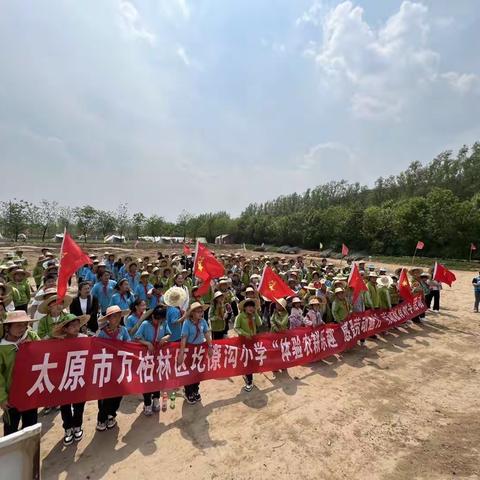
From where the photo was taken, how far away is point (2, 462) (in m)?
1.43

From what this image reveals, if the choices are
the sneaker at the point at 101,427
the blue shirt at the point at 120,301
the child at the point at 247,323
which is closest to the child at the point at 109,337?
the sneaker at the point at 101,427

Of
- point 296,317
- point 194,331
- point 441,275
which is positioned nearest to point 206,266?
point 296,317

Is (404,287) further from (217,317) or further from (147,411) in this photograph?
(147,411)

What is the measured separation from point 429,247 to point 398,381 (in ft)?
141

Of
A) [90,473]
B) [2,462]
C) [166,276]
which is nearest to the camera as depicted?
[2,462]

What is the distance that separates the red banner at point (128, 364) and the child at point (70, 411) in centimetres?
16

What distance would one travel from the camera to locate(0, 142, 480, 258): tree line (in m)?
41.9

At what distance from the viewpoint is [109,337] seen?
16.5ft

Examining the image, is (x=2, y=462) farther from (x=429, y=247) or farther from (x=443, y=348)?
(x=429, y=247)

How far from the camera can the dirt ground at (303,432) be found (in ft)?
14.1

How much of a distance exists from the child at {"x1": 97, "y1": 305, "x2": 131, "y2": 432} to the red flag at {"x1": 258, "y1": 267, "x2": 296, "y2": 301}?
126 inches

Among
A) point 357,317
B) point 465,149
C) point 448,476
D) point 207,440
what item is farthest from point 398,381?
point 465,149

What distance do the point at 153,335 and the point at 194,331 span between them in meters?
0.71

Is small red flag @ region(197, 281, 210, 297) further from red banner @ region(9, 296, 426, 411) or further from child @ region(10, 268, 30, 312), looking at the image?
child @ region(10, 268, 30, 312)
